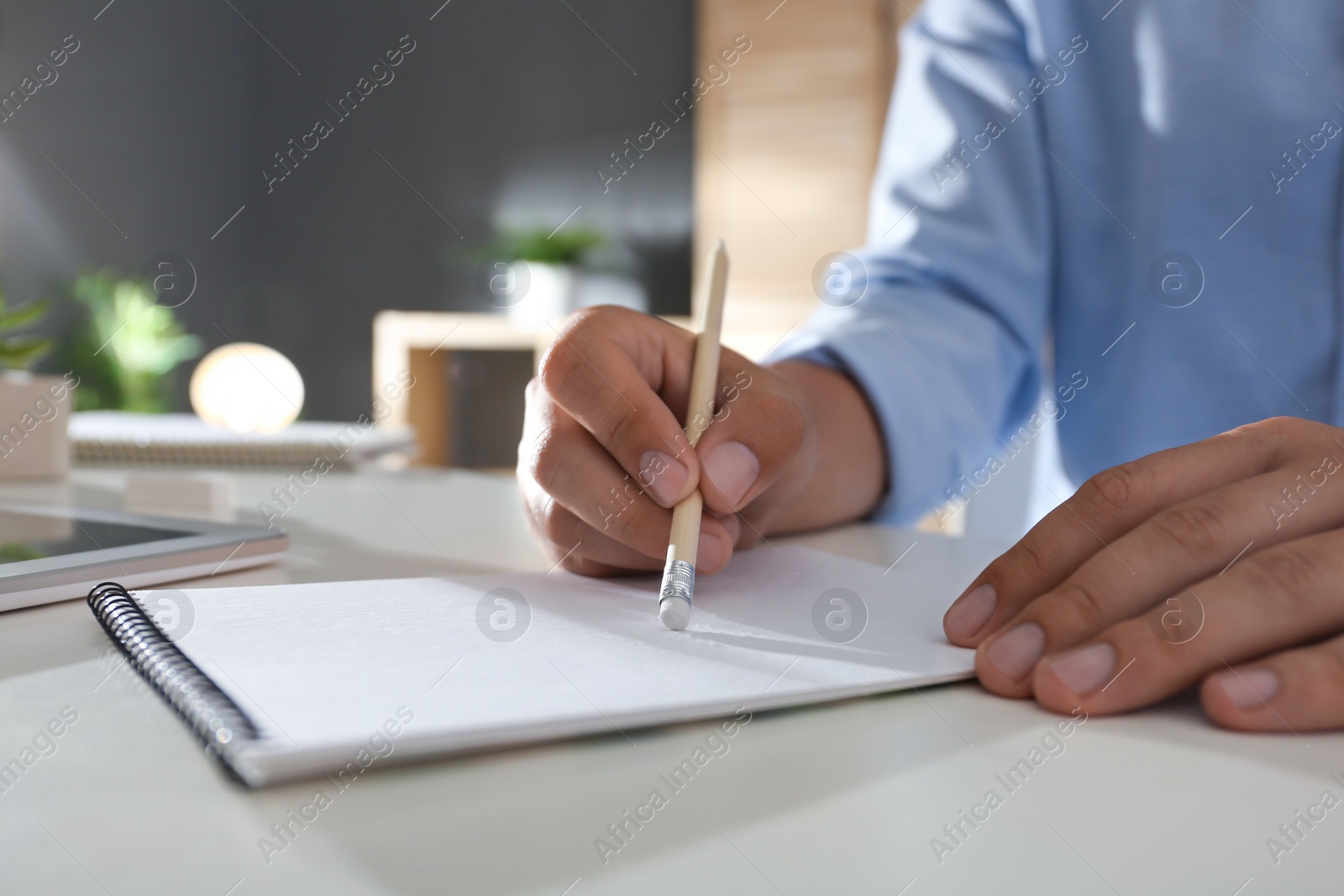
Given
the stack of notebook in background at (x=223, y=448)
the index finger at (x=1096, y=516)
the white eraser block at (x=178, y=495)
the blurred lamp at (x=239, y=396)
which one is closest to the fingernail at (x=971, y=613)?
the index finger at (x=1096, y=516)

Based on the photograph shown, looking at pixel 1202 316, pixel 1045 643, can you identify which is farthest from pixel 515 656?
pixel 1202 316

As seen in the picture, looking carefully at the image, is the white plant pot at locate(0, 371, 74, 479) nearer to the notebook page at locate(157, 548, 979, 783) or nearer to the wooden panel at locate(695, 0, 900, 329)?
the notebook page at locate(157, 548, 979, 783)

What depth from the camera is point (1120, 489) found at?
0.41 metres

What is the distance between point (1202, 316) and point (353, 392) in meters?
3.89

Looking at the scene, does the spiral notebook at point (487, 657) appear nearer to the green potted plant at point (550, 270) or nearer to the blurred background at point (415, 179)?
the blurred background at point (415, 179)

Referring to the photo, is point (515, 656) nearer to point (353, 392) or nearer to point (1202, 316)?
point (1202, 316)

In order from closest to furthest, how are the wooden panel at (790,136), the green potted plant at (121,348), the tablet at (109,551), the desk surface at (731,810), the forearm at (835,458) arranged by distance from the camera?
the desk surface at (731,810) < the tablet at (109,551) < the forearm at (835,458) < the wooden panel at (790,136) < the green potted plant at (121,348)

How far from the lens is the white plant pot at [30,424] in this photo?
89 centimetres

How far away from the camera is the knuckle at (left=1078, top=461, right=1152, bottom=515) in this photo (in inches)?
16.0

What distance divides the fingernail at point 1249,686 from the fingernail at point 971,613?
0.09 m

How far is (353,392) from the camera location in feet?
14.0

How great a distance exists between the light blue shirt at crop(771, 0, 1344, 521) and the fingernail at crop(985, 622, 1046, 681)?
383 mm

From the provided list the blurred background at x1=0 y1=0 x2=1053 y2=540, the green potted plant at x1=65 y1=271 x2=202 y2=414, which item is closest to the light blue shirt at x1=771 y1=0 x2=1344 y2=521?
the blurred background at x1=0 y1=0 x2=1053 y2=540

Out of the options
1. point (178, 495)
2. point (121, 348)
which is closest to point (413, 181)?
point (121, 348)
